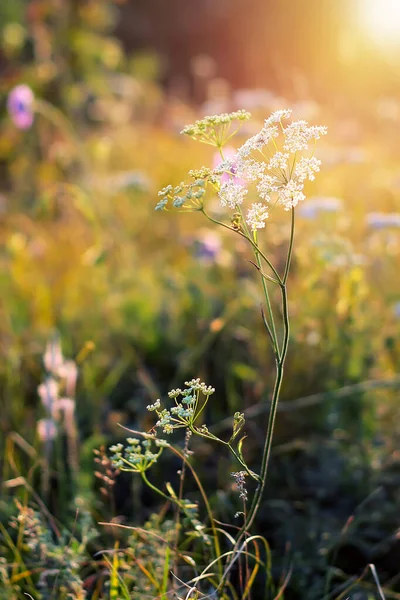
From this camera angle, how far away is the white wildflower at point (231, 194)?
87cm

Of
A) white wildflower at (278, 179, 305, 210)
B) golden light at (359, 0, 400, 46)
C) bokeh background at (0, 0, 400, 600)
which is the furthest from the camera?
golden light at (359, 0, 400, 46)

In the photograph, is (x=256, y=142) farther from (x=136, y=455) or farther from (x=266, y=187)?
(x=136, y=455)

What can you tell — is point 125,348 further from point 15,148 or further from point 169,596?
point 15,148

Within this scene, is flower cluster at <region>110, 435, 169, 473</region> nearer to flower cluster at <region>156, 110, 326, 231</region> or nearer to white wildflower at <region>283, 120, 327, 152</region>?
flower cluster at <region>156, 110, 326, 231</region>

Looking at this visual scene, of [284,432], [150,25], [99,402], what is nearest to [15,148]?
[99,402]

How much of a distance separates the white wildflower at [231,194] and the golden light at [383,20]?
13.3ft

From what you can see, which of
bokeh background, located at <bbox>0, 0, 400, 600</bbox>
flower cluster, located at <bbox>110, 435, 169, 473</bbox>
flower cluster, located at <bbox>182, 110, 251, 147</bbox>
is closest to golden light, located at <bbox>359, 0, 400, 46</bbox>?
bokeh background, located at <bbox>0, 0, 400, 600</bbox>

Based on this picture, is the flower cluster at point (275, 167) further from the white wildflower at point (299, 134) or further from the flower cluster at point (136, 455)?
the flower cluster at point (136, 455)

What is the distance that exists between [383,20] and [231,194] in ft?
16.3

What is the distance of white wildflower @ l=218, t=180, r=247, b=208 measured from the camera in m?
0.87

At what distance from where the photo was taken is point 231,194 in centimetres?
87

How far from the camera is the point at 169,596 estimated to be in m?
1.23

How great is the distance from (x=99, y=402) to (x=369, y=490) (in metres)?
→ 0.84

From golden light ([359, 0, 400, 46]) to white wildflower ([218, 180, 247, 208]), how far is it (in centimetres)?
405
